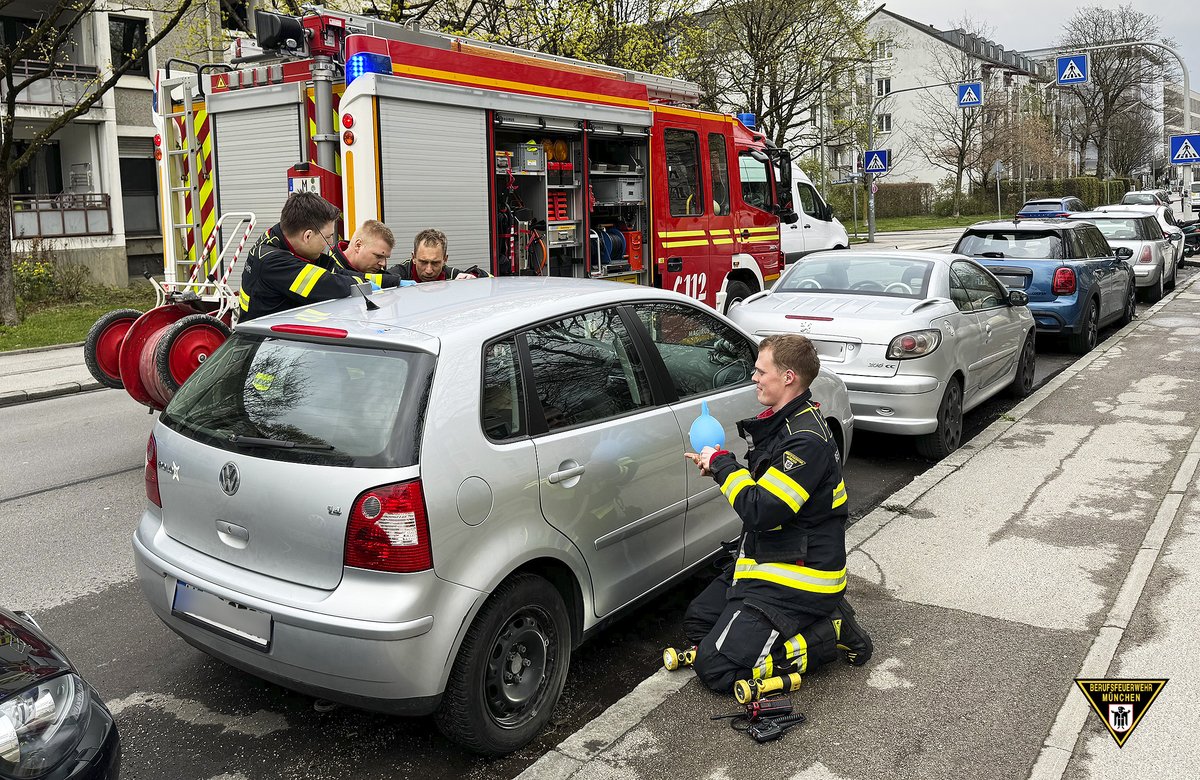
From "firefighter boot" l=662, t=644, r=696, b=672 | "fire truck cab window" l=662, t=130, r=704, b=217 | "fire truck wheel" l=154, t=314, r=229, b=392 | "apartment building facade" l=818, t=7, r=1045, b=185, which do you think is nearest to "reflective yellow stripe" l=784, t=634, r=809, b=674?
"firefighter boot" l=662, t=644, r=696, b=672

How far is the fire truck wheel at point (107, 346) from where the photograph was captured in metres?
7.96

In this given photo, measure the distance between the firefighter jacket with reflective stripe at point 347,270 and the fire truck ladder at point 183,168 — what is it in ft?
11.0

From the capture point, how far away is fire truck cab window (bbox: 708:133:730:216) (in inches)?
470

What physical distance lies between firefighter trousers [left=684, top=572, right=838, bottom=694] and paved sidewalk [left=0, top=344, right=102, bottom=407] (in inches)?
390

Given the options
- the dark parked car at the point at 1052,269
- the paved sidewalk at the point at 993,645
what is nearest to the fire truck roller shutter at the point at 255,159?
the paved sidewalk at the point at 993,645

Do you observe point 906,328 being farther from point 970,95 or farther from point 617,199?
point 970,95

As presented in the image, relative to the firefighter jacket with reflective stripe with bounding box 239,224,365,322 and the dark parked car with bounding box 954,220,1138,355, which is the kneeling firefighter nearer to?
the firefighter jacket with reflective stripe with bounding box 239,224,365,322

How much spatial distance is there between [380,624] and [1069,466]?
18.4 ft

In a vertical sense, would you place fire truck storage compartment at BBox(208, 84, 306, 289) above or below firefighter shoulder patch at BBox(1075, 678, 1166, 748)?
above

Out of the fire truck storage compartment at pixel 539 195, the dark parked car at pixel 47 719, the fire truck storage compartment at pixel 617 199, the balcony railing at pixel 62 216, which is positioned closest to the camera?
the dark parked car at pixel 47 719

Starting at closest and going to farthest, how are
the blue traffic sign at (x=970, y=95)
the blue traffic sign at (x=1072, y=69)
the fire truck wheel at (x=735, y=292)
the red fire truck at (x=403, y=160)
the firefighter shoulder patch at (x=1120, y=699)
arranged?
the firefighter shoulder patch at (x=1120, y=699), the red fire truck at (x=403, y=160), the fire truck wheel at (x=735, y=292), the blue traffic sign at (x=1072, y=69), the blue traffic sign at (x=970, y=95)

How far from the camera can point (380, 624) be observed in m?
3.17

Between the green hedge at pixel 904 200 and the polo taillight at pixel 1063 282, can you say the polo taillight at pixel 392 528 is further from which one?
the green hedge at pixel 904 200

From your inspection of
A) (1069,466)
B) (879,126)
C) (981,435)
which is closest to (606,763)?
(1069,466)
